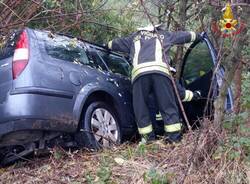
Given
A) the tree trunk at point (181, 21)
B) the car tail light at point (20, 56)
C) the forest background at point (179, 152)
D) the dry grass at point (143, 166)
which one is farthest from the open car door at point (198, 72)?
the car tail light at point (20, 56)

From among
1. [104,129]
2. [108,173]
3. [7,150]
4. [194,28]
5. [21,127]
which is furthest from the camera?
[194,28]

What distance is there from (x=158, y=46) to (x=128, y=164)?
1.85 m

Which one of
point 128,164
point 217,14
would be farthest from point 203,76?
point 128,164

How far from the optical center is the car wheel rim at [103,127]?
17.9ft

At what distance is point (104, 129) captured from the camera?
5.53 m

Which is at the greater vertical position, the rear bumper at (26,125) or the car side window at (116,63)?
the car side window at (116,63)

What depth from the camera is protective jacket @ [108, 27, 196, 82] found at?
5.68 m

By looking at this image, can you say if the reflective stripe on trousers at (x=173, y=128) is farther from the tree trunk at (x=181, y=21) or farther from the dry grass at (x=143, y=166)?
the tree trunk at (x=181, y=21)

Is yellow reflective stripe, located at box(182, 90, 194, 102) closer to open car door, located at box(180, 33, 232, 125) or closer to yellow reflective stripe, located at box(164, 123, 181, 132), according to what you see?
open car door, located at box(180, 33, 232, 125)

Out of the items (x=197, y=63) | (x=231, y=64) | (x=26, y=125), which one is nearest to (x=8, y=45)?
(x=26, y=125)

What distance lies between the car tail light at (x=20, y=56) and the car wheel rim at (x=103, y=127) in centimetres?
113

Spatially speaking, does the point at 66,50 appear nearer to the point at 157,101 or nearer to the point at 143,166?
the point at 157,101

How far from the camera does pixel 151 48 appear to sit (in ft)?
18.9

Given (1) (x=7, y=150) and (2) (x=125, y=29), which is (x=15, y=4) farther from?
(2) (x=125, y=29)
